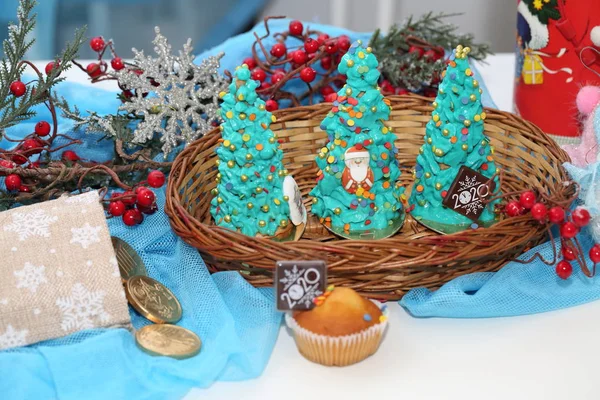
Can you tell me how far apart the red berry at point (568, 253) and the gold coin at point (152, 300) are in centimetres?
48

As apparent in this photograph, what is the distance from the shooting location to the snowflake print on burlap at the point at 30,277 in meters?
0.79

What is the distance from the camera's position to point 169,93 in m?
1.12

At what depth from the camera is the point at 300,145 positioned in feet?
3.89

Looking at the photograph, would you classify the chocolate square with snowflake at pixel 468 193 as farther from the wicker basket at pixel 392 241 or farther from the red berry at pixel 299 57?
the red berry at pixel 299 57

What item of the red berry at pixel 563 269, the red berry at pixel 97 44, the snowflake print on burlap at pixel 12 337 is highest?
the red berry at pixel 97 44

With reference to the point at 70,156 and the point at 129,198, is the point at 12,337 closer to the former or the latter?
the point at 129,198

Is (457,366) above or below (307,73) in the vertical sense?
below

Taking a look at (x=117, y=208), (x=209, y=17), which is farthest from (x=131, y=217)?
(x=209, y=17)

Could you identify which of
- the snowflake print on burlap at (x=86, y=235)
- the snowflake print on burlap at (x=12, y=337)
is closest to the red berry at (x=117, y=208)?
the snowflake print on burlap at (x=86, y=235)

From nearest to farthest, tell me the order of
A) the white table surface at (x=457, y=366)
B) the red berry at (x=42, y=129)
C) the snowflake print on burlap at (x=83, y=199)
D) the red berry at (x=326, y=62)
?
the white table surface at (x=457, y=366) → the snowflake print on burlap at (x=83, y=199) → the red berry at (x=42, y=129) → the red berry at (x=326, y=62)

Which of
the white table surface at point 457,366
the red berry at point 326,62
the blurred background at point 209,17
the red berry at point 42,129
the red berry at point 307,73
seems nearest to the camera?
the white table surface at point 457,366

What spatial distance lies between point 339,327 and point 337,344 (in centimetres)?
2

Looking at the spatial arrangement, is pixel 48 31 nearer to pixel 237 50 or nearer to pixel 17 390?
pixel 237 50

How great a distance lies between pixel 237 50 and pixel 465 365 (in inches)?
32.3
